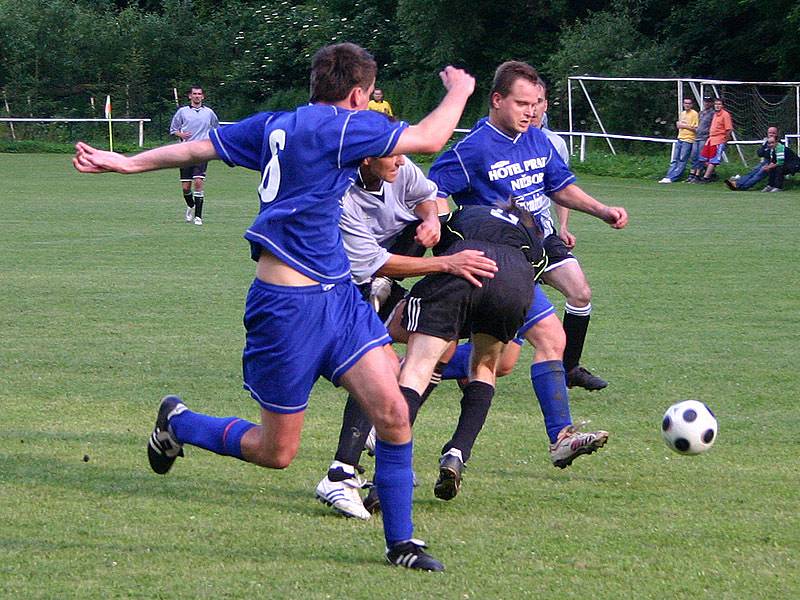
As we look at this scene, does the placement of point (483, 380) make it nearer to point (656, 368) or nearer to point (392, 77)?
point (656, 368)

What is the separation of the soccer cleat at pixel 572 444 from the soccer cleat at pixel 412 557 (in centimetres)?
131

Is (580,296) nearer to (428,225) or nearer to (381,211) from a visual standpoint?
(381,211)

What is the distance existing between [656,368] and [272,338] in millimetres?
4687

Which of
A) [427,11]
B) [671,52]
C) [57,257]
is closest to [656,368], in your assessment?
[57,257]

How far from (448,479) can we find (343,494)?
1.42 feet

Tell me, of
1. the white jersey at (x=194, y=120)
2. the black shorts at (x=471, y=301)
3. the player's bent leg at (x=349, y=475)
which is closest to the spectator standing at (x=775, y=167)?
the white jersey at (x=194, y=120)

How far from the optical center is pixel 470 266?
541 cm

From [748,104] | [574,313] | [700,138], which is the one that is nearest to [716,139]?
[700,138]

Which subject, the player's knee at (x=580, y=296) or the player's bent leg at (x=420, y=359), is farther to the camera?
the player's knee at (x=580, y=296)

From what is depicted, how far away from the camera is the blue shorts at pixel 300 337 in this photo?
471 cm

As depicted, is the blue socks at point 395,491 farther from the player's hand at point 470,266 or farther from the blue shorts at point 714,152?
the blue shorts at point 714,152

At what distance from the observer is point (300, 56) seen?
50.5 meters

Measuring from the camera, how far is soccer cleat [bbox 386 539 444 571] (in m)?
4.68

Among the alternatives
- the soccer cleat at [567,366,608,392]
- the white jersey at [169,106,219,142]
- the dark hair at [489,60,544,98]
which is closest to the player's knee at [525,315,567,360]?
the dark hair at [489,60,544,98]
